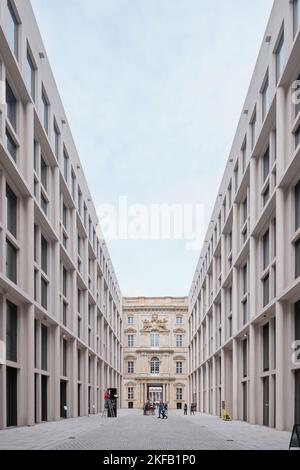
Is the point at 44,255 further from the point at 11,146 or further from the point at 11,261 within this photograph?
the point at 11,146

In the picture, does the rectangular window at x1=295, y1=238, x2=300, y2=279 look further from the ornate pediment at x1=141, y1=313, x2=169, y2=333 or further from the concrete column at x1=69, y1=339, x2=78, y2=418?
the ornate pediment at x1=141, y1=313, x2=169, y2=333

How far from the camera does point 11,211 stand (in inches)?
1107

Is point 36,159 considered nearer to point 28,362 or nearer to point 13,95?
point 13,95

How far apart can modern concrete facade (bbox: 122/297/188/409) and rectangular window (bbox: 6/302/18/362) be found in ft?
246

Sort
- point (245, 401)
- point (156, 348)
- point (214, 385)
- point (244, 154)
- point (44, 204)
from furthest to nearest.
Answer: point (156, 348), point (214, 385), point (245, 401), point (244, 154), point (44, 204)

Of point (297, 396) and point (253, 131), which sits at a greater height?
point (253, 131)

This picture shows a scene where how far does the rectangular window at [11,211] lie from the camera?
27456 mm

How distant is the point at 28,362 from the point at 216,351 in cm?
2695

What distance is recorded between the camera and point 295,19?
2498 cm

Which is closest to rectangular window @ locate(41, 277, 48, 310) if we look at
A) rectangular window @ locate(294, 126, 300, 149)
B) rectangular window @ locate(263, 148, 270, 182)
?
rectangular window @ locate(263, 148, 270, 182)

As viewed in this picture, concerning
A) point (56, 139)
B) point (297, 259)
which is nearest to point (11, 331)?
point (297, 259)

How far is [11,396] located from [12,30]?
1507cm

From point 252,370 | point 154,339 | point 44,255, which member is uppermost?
point 44,255
